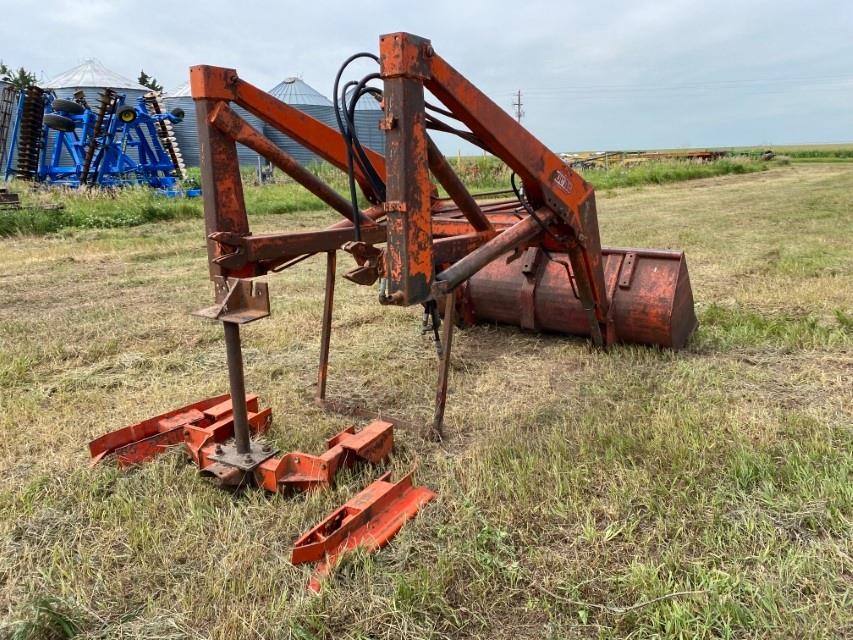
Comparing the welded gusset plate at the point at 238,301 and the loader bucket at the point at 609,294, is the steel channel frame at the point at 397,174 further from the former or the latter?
the loader bucket at the point at 609,294

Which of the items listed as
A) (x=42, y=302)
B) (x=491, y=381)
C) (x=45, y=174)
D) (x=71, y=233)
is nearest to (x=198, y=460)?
(x=491, y=381)

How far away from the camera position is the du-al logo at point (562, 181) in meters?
3.47

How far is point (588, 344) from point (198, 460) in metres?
2.82

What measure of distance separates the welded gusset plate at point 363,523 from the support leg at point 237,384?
0.64m

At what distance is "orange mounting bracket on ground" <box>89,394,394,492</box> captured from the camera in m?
2.71

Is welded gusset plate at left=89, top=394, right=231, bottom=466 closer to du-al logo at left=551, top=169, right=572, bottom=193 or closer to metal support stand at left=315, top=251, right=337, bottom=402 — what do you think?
metal support stand at left=315, top=251, right=337, bottom=402

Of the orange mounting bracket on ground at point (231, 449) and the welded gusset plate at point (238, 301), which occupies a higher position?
the welded gusset plate at point (238, 301)

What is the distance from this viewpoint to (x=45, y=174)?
17.8 meters

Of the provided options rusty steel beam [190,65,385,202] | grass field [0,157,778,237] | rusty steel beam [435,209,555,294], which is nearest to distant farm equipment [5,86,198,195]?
grass field [0,157,778,237]

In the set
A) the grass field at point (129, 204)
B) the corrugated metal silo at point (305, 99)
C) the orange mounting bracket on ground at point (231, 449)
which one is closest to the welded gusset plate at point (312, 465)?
the orange mounting bracket on ground at point (231, 449)

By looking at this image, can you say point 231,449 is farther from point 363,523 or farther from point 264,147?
point 264,147

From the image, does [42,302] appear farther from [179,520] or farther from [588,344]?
[588,344]

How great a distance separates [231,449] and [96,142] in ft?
53.3

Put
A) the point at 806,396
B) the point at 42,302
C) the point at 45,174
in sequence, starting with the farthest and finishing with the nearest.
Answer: the point at 45,174
the point at 42,302
the point at 806,396
